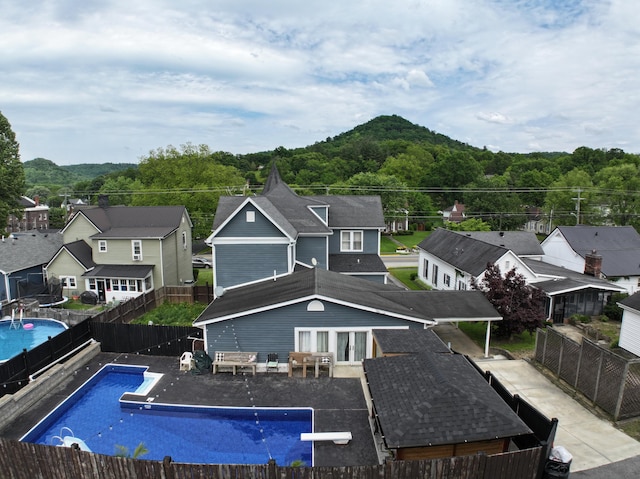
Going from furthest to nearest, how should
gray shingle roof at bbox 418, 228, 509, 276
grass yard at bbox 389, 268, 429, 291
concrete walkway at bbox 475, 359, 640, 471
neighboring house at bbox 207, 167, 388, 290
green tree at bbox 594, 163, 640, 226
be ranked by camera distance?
green tree at bbox 594, 163, 640, 226 → grass yard at bbox 389, 268, 429, 291 → gray shingle roof at bbox 418, 228, 509, 276 → neighboring house at bbox 207, 167, 388, 290 → concrete walkway at bbox 475, 359, 640, 471

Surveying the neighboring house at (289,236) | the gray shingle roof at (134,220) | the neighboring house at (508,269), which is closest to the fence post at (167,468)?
the neighboring house at (289,236)

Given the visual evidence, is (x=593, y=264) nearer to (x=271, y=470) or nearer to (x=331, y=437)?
(x=331, y=437)

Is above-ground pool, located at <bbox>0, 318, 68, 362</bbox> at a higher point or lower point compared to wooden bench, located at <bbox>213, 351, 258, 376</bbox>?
lower

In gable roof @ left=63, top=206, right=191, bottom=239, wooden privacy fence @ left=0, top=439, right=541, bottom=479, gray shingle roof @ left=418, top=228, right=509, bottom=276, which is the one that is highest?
gable roof @ left=63, top=206, right=191, bottom=239

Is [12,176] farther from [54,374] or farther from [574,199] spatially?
[574,199]

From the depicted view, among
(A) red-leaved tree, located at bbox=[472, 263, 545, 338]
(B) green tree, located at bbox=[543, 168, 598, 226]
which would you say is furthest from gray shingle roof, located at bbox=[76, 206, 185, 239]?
(B) green tree, located at bbox=[543, 168, 598, 226]

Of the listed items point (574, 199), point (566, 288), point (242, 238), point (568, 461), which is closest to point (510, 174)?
point (574, 199)

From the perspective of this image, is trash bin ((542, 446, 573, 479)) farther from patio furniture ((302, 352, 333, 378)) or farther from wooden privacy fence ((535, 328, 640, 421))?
patio furniture ((302, 352, 333, 378))

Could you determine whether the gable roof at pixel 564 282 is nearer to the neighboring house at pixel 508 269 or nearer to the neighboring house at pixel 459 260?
the neighboring house at pixel 508 269

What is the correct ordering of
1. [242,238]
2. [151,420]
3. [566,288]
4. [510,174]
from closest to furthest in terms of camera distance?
[151,420] → [242,238] → [566,288] → [510,174]
